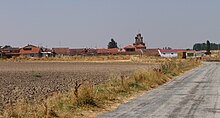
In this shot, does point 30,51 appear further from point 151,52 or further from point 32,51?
point 151,52

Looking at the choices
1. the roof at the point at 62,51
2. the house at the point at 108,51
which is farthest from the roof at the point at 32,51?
the house at the point at 108,51

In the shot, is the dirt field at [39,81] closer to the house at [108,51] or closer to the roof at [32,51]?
the roof at [32,51]

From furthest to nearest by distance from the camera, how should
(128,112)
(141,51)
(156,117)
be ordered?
(141,51) → (128,112) → (156,117)

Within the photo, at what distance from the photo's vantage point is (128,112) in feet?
48.6

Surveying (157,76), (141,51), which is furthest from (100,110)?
(141,51)

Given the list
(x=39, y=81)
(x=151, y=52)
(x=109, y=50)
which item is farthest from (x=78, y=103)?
(x=109, y=50)

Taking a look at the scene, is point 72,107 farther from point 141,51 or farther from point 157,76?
point 141,51

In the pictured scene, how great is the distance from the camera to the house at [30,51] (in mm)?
167250

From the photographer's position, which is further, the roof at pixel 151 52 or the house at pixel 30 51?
the roof at pixel 151 52

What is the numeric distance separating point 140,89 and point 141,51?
506ft

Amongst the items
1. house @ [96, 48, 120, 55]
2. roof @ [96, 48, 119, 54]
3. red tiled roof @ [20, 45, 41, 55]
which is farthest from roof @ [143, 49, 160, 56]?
red tiled roof @ [20, 45, 41, 55]

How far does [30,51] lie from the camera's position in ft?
564

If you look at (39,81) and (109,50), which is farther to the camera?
(109,50)

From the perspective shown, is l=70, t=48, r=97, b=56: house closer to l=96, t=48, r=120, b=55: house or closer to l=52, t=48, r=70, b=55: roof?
l=52, t=48, r=70, b=55: roof
